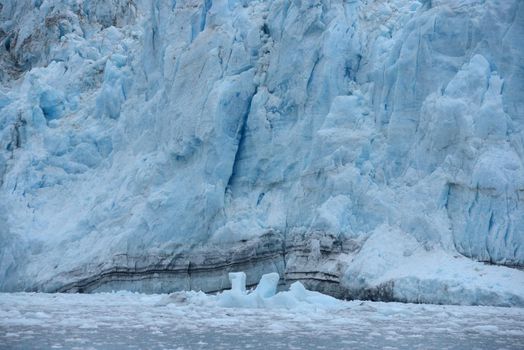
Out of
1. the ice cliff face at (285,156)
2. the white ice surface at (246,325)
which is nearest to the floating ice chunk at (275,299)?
the white ice surface at (246,325)

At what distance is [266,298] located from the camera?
452 inches

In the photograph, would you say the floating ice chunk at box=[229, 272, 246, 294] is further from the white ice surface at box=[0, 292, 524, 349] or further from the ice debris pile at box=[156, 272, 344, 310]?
the white ice surface at box=[0, 292, 524, 349]

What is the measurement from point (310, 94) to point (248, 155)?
5.34 ft

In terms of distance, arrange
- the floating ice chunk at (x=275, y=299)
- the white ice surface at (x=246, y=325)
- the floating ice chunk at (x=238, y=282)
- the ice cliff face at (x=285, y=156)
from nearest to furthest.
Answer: the white ice surface at (x=246, y=325) < the floating ice chunk at (x=275, y=299) < the floating ice chunk at (x=238, y=282) < the ice cliff face at (x=285, y=156)

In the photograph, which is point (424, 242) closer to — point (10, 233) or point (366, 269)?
point (366, 269)

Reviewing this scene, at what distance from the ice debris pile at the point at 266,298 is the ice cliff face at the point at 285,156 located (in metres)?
1.13

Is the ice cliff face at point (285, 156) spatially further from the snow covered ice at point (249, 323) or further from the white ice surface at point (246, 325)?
the white ice surface at point (246, 325)

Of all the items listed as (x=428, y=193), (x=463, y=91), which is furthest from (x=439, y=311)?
(x=463, y=91)

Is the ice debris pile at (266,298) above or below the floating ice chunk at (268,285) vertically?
below

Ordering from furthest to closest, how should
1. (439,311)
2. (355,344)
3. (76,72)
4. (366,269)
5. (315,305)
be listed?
(76,72)
(366,269)
(315,305)
(439,311)
(355,344)

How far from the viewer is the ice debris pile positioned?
11250 mm

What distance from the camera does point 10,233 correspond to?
15227mm

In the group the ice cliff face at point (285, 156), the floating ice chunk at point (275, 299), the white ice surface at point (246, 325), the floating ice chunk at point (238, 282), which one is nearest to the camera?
the white ice surface at point (246, 325)

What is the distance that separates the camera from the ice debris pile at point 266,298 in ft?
36.9
